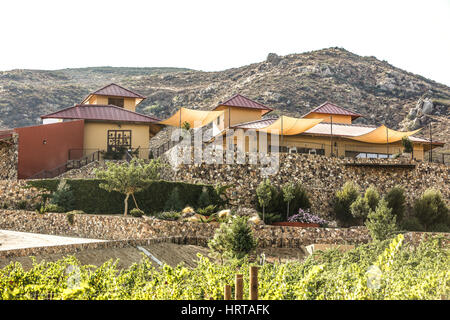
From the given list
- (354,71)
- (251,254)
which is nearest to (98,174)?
(251,254)

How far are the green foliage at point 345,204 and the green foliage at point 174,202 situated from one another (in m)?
8.61

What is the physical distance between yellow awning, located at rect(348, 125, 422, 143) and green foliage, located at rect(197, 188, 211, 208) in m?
11.4

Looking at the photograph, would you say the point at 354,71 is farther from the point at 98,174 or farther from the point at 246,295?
the point at 246,295

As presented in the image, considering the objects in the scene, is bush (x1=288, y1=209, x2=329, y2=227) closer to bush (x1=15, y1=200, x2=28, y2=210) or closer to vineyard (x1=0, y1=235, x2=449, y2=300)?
bush (x1=15, y1=200, x2=28, y2=210)

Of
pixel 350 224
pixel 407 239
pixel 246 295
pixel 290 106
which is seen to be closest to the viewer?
pixel 246 295

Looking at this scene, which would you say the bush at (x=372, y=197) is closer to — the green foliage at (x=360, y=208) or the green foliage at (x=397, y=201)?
the green foliage at (x=360, y=208)

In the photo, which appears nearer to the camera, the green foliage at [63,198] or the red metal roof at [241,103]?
the green foliage at [63,198]

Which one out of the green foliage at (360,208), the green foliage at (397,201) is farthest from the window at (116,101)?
the green foliage at (397,201)

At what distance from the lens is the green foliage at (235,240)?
64.4 ft

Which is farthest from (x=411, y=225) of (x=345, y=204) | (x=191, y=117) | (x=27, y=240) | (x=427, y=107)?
(x=427, y=107)

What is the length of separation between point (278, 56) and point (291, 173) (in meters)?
55.9

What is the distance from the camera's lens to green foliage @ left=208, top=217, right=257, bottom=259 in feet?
64.4
